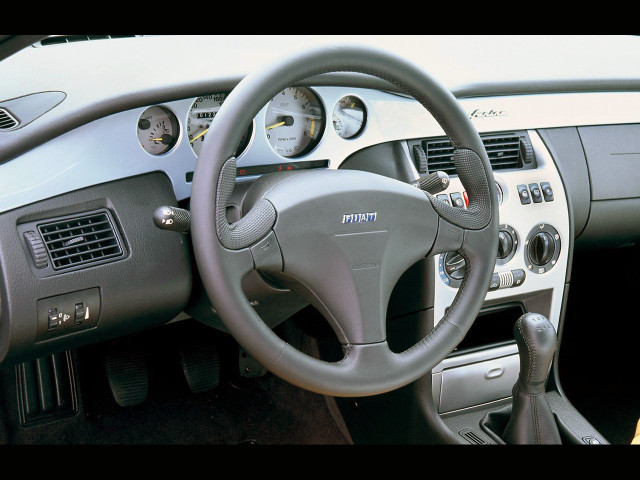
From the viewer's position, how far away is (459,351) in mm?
1822

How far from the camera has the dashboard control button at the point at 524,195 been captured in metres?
1.80

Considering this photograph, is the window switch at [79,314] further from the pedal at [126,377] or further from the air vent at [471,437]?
the air vent at [471,437]

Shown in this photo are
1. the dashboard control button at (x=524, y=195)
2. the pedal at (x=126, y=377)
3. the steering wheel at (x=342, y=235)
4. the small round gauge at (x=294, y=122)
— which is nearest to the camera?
the steering wheel at (x=342, y=235)

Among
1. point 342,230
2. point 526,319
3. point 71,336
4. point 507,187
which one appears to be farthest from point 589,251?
point 71,336

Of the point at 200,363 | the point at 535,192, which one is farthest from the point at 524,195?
the point at 200,363

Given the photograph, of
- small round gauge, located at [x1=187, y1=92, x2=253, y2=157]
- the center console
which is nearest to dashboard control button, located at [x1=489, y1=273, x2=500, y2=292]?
the center console

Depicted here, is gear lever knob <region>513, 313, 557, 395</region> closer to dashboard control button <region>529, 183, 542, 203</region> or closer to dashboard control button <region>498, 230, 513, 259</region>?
dashboard control button <region>498, 230, 513, 259</region>

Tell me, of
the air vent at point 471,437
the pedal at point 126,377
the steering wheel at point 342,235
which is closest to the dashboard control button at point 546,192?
the steering wheel at point 342,235

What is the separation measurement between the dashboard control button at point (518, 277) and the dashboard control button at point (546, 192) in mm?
207

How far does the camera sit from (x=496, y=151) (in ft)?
6.03

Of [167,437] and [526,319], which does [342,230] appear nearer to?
[526,319]

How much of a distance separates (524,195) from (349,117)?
1.73 feet

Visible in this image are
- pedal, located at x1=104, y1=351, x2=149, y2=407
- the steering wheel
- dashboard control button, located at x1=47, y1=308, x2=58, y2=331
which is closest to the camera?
the steering wheel

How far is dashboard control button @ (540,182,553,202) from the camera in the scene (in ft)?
6.02
